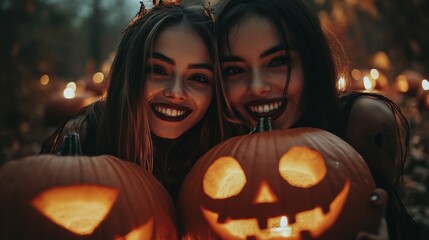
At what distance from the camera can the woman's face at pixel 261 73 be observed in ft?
7.83

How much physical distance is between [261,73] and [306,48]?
308mm

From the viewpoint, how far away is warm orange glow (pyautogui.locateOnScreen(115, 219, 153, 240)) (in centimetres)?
171

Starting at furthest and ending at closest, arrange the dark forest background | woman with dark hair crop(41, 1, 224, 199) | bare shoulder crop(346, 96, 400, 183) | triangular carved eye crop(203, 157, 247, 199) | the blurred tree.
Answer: the blurred tree → the dark forest background → woman with dark hair crop(41, 1, 224, 199) → bare shoulder crop(346, 96, 400, 183) → triangular carved eye crop(203, 157, 247, 199)

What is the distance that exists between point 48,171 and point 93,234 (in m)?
0.28

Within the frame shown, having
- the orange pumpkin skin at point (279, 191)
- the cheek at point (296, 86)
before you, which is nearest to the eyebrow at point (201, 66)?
the cheek at point (296, 86)

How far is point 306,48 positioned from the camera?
2.51m

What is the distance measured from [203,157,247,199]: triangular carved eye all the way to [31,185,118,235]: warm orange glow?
0.39m

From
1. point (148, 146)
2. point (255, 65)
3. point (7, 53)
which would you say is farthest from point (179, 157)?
point (7, 53)

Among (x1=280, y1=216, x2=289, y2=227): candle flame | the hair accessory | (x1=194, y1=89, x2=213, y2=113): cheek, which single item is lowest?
(x1=280, y1=216, x2=289, y2=227): candle flame

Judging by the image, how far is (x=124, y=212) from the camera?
5.61 ft

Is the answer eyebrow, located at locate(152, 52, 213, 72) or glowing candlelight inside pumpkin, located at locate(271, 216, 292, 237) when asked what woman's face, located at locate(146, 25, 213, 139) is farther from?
glowing candlelight inside pumpkin, located at locate(271, 216, 292, 237)

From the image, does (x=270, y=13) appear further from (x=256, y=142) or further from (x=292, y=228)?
(x=292, y=228)

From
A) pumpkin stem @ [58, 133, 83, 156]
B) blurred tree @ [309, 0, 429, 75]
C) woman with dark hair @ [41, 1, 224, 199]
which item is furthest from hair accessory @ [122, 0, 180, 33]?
blurred tree @ [309, 0, 429, 75]

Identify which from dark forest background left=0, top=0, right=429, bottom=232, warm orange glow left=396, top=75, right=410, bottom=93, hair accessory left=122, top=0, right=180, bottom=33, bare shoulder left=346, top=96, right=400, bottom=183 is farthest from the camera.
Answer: warm orange glow left=396, top=75, right=410, bottom=93
